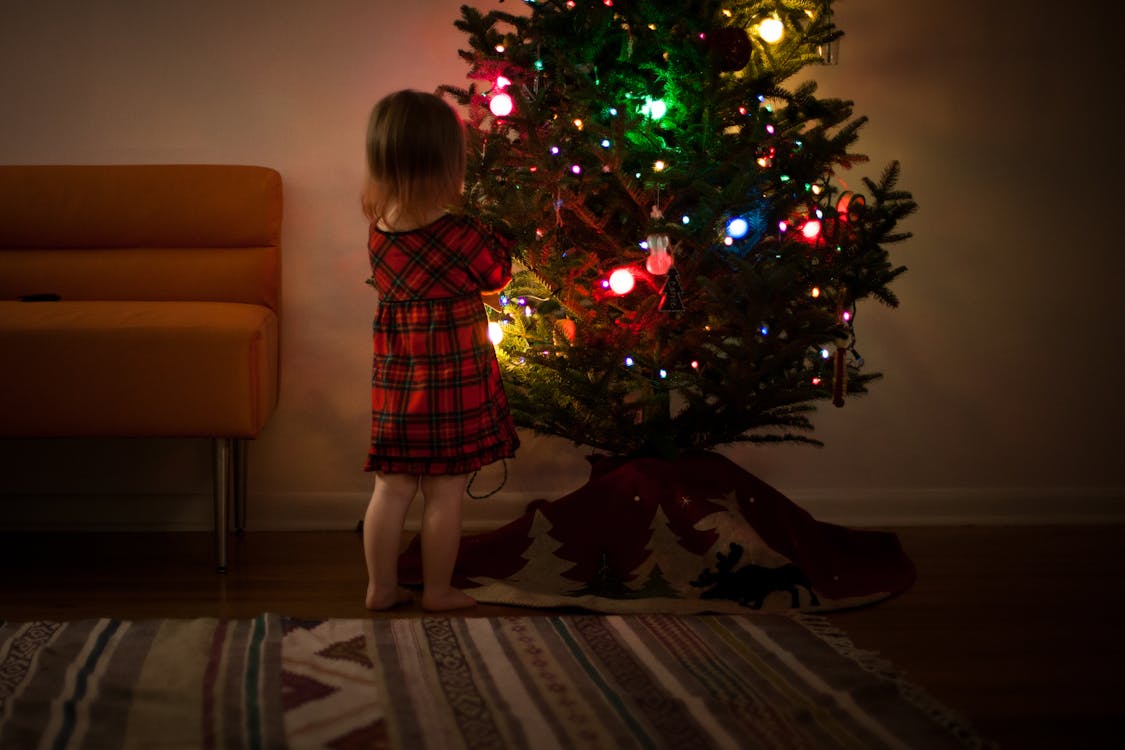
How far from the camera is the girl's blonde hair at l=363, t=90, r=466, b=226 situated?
85.3 inches

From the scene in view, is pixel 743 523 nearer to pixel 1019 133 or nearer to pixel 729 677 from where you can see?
pixel 729 677

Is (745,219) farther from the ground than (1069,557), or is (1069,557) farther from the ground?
(745,219)

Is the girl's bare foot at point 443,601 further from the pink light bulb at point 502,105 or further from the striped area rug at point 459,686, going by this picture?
the pink light bulb at point 502,105

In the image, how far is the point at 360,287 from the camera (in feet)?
10.2

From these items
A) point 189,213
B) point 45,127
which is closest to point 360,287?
point 189,213

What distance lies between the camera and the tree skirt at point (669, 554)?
7.59 feet

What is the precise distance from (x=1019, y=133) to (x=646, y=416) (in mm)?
1537

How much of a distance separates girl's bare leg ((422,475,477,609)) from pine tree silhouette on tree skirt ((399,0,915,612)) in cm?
11

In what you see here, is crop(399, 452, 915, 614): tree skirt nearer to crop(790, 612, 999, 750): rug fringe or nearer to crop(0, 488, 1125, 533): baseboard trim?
crop(790, 612, 999, 750): rug fringe

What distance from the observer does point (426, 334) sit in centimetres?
223

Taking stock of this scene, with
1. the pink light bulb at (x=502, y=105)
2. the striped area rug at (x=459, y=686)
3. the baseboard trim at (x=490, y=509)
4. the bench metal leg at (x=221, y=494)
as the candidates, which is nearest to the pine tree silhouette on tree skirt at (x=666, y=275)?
the pink light bulb at (x=502, y=105)

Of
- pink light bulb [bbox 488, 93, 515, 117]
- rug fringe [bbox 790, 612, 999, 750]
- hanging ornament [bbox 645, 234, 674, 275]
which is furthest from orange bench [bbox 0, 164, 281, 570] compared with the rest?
rug fringe [bbox 790, 612, 999, 750]

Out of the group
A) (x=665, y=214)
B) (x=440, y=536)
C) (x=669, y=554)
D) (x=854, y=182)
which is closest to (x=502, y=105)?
(x=665, y=214)

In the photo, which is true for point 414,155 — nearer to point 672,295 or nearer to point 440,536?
point 672,295
